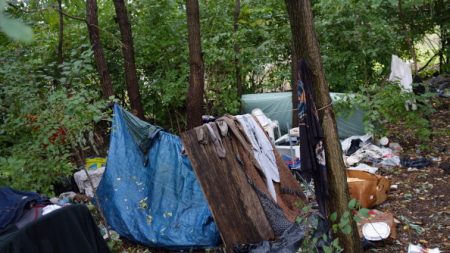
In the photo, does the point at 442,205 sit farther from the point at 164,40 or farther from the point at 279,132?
the point at 164,40

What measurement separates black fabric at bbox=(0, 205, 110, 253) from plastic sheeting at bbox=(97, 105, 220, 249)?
7.74 feet

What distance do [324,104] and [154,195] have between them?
2.53 meters

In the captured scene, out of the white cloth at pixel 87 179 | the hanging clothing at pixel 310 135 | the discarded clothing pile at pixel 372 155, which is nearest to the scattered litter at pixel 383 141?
the discarded clothing pile at pixel 372 155

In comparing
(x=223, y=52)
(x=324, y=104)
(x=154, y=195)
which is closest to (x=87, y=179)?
(x=154, y=195)

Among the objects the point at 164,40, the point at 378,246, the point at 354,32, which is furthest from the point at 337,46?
the point at 378,246

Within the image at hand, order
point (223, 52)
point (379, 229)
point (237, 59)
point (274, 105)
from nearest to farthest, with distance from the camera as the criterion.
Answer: point (379, 229) < point (223, 52) < point (274, 105) < point (237, 59)

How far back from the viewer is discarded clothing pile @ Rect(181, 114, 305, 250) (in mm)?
4379

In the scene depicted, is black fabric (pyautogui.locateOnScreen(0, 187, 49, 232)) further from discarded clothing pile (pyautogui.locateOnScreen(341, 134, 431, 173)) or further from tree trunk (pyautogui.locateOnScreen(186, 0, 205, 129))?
discarded clothing pile (pyautogui.locateOnScreen(341, 134, 431, 173))

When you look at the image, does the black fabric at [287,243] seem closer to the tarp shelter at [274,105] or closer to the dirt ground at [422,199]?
the dirt ground at [422,199]

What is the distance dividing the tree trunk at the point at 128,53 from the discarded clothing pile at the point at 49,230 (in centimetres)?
494

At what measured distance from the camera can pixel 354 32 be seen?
337 inches

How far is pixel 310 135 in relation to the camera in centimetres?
316

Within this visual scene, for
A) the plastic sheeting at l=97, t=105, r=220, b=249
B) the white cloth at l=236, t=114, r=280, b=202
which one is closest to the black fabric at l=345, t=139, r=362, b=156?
the white cloth at l=236, t=114, r=280, b=202

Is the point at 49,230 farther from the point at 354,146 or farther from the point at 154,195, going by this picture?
the point at 354,146
